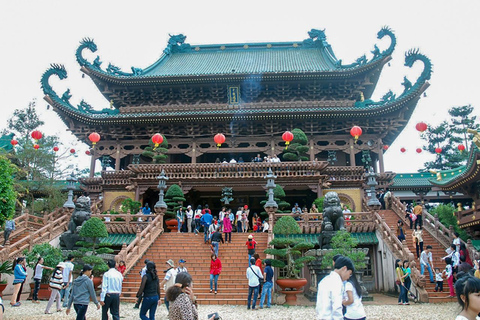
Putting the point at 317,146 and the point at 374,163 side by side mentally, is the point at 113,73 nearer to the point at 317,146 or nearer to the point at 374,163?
the point at 317,146

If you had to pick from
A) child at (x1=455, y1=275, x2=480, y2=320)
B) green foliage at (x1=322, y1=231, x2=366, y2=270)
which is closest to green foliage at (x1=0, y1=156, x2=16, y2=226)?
green foliage at (x1=322, y1=231, x2=366, y2=270)

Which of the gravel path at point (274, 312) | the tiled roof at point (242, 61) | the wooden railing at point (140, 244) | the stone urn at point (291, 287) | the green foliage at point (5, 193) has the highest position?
the tiled roof at point (242, 61)

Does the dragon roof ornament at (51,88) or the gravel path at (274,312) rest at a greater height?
the dragon roof ornament at (51,88)

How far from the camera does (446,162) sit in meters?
33.1

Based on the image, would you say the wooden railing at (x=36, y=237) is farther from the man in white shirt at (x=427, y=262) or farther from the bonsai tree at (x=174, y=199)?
the man in white shirt at (x=427, y=262)

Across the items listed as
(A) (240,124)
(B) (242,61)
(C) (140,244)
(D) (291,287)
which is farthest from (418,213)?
(B) (242,61)

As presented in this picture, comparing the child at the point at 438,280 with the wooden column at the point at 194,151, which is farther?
the wooden column at the point at 194,151

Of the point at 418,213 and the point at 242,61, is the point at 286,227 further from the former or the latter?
the point at 242,61

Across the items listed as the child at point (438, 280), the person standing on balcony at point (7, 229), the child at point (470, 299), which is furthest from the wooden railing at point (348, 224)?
the child at point (470, 299)

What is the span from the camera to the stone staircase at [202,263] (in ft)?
36.2

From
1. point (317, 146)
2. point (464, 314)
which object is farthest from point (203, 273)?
point (317, 146)

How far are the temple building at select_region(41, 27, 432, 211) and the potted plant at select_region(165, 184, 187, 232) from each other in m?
1.61

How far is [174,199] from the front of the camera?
58.4ft

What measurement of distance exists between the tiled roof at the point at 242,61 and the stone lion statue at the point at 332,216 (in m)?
17.0
